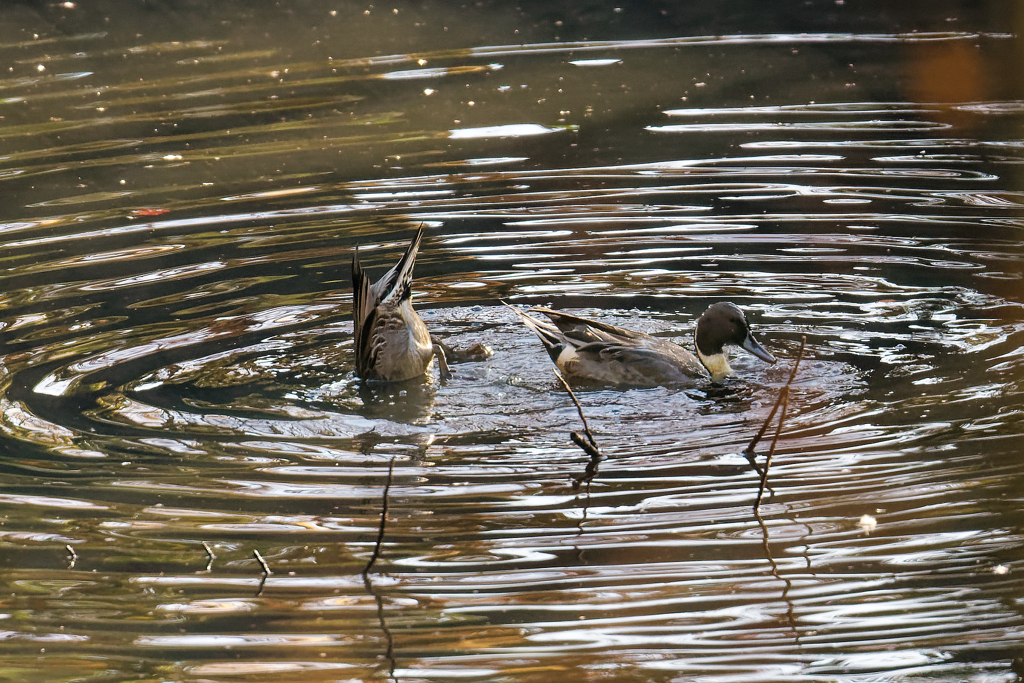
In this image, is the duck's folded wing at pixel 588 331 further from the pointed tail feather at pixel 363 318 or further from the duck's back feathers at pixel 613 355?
the pointed tail feather at pixel 363 318

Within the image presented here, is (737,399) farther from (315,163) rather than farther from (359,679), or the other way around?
(315,163)

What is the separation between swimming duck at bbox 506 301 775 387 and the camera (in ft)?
23.6

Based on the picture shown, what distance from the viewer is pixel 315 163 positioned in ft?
38.6

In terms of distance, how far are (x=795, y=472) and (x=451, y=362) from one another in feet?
9.16

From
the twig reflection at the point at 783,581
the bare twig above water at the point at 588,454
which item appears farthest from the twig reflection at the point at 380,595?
the twig reflection at the point at 783,581

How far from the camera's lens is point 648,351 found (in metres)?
7.26

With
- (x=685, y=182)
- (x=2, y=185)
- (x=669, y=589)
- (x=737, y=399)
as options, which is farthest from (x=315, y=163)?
(x=669, y=589)

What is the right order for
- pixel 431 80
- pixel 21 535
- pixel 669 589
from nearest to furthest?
pixel 669 589
pixel 21 535
pixel 431 80

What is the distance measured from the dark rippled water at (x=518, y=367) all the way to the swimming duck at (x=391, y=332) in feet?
0.73

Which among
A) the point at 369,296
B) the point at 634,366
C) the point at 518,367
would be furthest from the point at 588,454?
the point at 369,296

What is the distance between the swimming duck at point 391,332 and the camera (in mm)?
7609

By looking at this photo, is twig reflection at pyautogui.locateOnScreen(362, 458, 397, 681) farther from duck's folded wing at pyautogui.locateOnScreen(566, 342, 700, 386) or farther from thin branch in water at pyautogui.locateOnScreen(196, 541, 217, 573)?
duck's folded wing at pyautogui.locateOnScreen(566, 342, 700, 386)

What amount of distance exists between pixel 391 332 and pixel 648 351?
5.22 feet

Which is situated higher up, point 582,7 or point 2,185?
point 582,7
